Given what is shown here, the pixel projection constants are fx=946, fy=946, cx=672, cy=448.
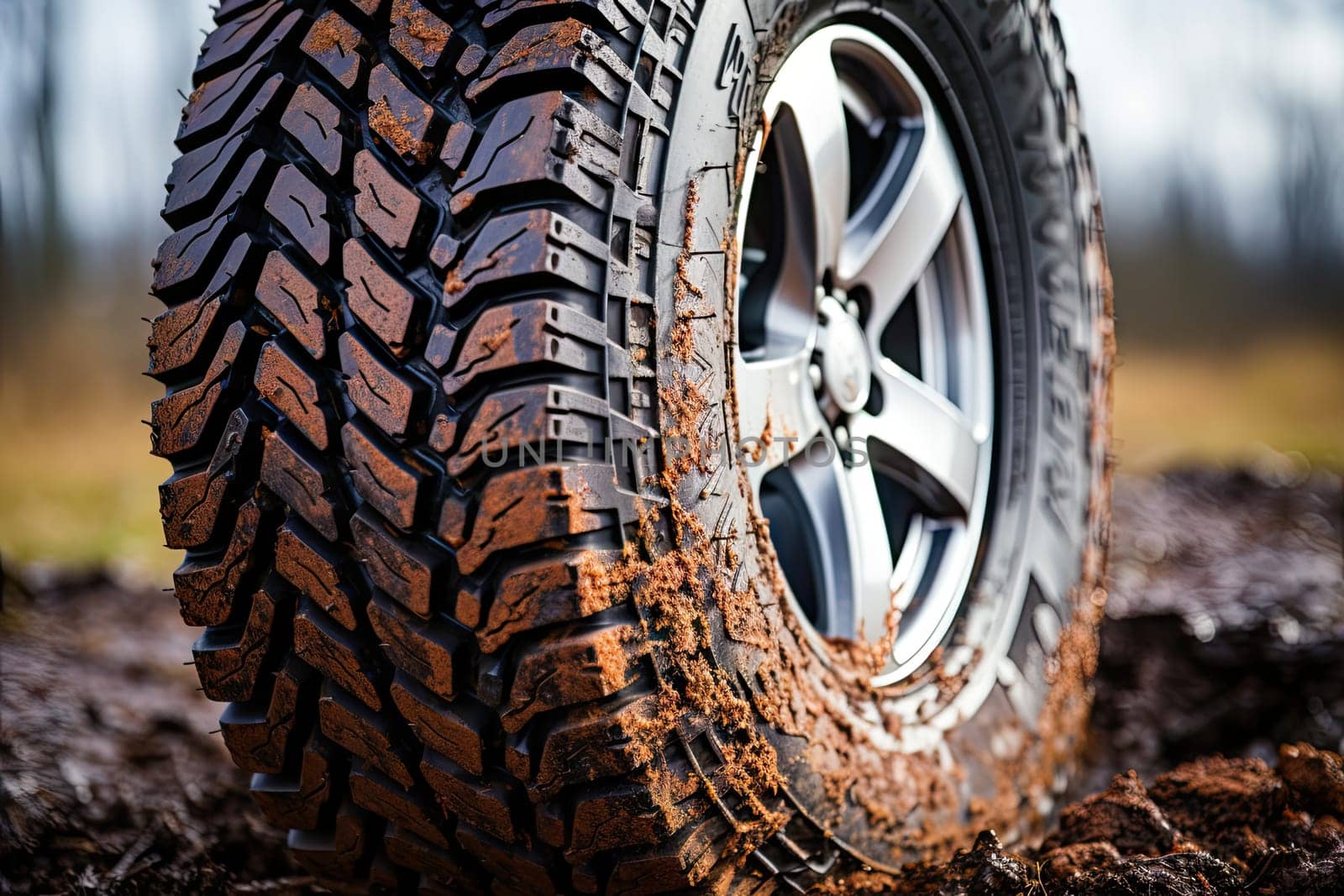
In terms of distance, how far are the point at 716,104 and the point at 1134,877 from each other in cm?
102

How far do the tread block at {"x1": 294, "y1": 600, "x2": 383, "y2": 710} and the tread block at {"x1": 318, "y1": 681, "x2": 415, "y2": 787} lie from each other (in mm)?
14

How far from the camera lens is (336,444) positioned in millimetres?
1003

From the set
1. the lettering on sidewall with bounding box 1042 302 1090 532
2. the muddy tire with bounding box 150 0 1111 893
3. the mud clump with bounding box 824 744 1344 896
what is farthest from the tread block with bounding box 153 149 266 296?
the lettering on sidewall with bounding box 1042 302 1090 532

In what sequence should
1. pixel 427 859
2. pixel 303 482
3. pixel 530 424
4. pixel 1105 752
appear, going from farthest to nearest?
pixel 1105 752 < pixel 427 859 < pixel 303 482 < pixel 530 424

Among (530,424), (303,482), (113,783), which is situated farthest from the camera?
(113,783)

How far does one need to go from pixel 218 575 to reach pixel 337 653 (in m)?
0.18

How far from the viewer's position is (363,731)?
1040mm

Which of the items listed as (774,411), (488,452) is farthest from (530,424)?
(774,411)

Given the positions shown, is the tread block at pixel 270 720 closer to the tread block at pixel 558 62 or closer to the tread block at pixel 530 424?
the tread block at pixel 530 424

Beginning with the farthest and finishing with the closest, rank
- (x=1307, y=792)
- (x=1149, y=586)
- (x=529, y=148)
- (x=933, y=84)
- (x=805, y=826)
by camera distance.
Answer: (x=1149, y=586) < (x=933, y=84) < (x=1307, y=792) < (x=805, y=826) < (x=529, y=148)

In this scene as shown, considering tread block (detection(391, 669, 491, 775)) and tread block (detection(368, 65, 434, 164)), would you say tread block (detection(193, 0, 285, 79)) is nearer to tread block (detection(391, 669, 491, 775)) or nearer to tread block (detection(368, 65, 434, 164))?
tread block (detection(368, 65, 434, 164))

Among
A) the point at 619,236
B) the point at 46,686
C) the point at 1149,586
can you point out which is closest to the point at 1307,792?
the point at 619,236

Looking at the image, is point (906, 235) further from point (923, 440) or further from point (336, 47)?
point (336, 47)

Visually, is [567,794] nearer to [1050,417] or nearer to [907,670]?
[907,670]
